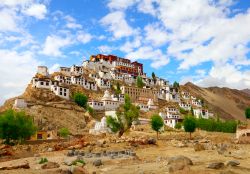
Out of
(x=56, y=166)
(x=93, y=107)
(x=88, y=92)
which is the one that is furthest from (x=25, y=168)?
(x=88, y=92)

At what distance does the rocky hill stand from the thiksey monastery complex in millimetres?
3288

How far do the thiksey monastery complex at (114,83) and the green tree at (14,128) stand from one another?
29999mm

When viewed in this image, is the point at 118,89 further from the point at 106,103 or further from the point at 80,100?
the point at 80,100

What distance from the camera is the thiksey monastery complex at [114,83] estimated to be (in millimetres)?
110875

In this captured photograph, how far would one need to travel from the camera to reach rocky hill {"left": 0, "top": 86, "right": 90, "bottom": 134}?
8906cm

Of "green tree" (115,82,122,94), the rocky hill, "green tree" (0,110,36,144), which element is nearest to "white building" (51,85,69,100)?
the rocky hill

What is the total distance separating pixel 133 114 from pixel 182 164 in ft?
138

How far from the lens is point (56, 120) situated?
9069 centimetres

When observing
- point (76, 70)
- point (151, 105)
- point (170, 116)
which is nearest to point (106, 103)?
point (151, 105)

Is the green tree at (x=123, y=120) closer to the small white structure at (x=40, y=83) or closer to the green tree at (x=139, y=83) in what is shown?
the small white structure at (x=40, y=83)

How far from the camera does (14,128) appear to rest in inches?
2271

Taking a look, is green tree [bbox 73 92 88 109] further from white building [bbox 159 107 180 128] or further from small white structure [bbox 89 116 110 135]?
white building [bbox 159 107 180 128]

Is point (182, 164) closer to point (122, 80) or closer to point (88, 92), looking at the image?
point (88, 92)

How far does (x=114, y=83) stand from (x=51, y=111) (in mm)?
49021
